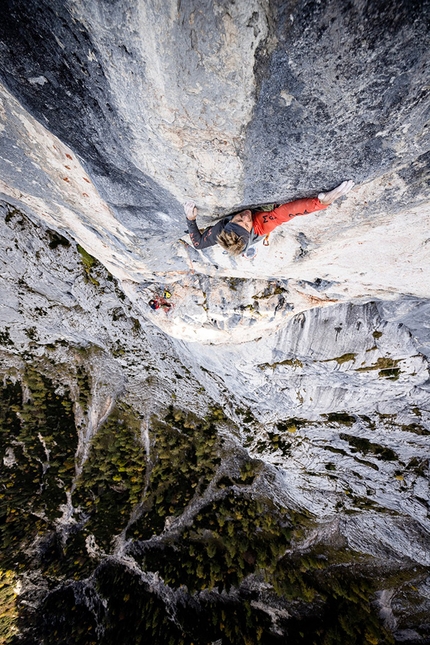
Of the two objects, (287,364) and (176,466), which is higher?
(287,364)

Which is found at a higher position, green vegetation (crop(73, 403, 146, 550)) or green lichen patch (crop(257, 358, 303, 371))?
green lichen patch (crop(257, 358, 303, 371))

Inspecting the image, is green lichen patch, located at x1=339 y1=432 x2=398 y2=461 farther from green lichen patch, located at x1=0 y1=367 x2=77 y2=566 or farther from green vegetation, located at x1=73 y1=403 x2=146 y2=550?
green lichen patch, located at x1=0 y1=367 x2=77 y2=566

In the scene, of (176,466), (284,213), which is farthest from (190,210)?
(176,466)

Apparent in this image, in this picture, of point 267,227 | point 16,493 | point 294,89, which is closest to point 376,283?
point 267,227

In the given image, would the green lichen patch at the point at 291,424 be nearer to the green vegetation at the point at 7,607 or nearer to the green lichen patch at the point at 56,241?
the green lichen patch at the point at 56,241

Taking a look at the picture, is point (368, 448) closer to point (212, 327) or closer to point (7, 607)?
point (212, 327)

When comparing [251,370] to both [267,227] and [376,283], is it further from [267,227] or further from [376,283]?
[267,227]

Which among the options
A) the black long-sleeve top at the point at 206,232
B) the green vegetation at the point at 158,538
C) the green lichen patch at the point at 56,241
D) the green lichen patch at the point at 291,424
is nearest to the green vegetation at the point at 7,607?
the green vegetation at the point at 158,538

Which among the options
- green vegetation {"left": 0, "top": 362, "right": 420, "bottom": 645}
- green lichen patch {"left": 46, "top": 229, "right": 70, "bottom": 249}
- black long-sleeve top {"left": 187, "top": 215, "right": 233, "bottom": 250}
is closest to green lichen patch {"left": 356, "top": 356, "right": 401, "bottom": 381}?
green vegetation {"left": 0, "top": 362, "right": 420, "bottom": 645}
